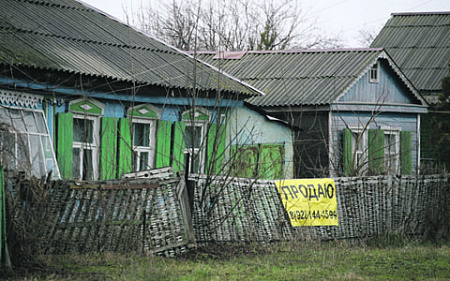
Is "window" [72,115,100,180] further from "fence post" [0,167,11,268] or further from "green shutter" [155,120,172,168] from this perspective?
"fence post" [0,167,11,268]

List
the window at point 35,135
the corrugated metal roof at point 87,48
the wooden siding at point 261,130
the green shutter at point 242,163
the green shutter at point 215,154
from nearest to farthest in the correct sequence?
the green shutter at point 215,154 < the green shutter at point 242,163 < the window at point 35,135 < the corrugated metal roof at point 87,48 < the wooden siding at point 261,130

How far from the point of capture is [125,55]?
47.9 ft

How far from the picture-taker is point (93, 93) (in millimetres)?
13008

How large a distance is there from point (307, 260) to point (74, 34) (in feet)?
23.8

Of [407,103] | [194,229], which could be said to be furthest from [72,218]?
[407,103]

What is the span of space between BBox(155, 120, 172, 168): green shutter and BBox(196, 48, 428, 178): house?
191 inches

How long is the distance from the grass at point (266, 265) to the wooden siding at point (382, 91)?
10050 mm

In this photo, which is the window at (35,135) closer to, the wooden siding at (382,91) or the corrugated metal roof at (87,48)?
the corrugated metal roof at (87,48)

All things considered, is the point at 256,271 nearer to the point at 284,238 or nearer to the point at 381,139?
the point at 284,238

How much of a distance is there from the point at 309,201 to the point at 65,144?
4363 mm

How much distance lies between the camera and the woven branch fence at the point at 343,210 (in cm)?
1028

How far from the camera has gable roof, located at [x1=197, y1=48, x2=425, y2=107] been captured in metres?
19.8

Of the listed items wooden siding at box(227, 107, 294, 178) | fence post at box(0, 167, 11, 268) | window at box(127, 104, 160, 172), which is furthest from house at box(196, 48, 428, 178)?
fence post at box(0, 167, 11, 268)

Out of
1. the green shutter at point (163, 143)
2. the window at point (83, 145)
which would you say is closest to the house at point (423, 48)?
the green shutter at point (163, 143)
